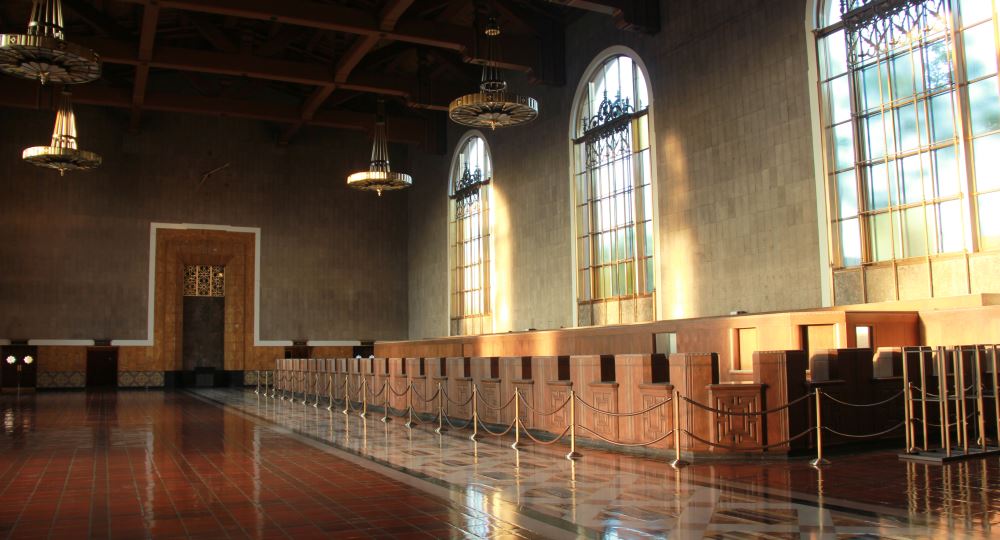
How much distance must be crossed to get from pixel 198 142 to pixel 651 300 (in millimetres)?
19497

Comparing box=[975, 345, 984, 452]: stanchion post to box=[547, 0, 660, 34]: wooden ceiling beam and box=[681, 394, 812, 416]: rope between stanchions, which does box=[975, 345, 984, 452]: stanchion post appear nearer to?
box=[681, 394, 812, 416]: rope between stanchions

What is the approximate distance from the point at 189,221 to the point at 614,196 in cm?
1738

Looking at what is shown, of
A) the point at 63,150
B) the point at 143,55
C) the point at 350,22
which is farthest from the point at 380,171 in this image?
the point at 63,150

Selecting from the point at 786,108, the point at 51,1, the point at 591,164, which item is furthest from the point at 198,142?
the point at 786,108

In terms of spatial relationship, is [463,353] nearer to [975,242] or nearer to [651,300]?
[651,300]

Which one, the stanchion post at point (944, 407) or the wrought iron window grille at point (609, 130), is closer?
the stanchion post at point (944, 407)

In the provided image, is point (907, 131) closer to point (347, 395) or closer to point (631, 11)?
point (631, 11)

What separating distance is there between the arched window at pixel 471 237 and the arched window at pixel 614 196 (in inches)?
211

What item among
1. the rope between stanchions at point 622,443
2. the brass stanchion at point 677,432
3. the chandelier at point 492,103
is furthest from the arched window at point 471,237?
the brass stanchion at point 677,432

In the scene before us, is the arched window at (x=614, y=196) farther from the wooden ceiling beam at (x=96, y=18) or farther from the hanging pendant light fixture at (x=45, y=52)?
the wooden ceiling beam at (x=96, y=18)

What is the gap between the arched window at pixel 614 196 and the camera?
1770cm

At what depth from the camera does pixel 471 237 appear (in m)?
26.2

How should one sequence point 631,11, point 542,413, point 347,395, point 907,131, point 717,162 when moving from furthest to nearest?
point 631,11, point 717,162, point 347,395, point 907,131, point 542,413

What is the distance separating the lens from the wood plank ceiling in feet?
64.1
